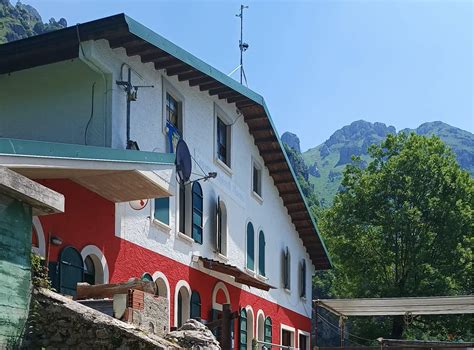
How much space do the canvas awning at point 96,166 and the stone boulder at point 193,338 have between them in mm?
2631

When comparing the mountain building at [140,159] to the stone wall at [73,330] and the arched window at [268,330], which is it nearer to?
the arched window at [268,330]

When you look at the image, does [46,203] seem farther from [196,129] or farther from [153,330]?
[196,129]

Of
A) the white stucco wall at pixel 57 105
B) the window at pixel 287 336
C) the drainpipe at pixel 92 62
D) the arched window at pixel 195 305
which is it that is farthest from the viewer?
the window at pixel 287 336

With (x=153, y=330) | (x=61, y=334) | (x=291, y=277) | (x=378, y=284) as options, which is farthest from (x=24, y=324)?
(x=378, y=284)

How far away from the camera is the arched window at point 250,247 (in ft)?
70.9

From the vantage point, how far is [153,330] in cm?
1071

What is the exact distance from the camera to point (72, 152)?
1091 cm

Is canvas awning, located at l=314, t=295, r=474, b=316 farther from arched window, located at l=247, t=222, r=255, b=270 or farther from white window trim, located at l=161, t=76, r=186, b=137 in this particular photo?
white window trim, located at l=161, t=76, r=186, b=137

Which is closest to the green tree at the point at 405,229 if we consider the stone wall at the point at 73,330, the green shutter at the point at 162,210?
the green shutter at the point at 162,210

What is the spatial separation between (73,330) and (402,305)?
530 inches

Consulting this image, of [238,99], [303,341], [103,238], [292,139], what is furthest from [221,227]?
[292,139]

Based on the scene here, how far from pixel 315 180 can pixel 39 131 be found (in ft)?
489

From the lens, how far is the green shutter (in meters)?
15.8

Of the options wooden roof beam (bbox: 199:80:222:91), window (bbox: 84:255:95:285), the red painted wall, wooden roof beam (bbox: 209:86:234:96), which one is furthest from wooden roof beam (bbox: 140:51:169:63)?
window (bbox: 84:255:95:285)
